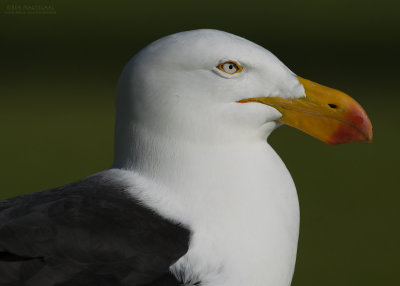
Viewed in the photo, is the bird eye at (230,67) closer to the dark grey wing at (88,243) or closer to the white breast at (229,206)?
the white breast at (229,206)

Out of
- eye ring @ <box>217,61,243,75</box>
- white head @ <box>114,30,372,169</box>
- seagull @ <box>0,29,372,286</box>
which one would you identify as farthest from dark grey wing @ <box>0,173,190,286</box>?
eye ring @ <box>217,61,243,75</box>

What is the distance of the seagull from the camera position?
1.50 meters

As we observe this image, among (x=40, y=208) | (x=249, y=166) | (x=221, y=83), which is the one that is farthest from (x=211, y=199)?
(x=40, y=208)

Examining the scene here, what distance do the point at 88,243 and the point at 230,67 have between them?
1.41 ft

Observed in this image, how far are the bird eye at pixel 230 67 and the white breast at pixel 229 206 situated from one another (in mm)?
146

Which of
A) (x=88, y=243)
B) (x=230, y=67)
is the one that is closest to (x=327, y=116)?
(x=230, y=67)

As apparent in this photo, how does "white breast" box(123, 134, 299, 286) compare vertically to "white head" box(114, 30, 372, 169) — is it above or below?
below

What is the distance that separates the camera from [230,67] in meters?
1.61

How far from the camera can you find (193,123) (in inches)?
62.2

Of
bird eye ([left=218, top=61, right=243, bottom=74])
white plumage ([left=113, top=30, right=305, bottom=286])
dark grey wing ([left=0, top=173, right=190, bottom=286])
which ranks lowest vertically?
dark grey wing ([left=0, top=173, right=190, bottom=286])

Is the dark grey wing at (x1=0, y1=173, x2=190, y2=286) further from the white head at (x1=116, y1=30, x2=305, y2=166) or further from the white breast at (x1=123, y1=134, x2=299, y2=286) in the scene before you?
the white head at (x1=116, y1=30, x2=305, y2=166)

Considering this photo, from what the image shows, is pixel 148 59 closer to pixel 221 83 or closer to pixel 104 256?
pixel 221 83

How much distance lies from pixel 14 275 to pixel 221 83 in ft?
1.71

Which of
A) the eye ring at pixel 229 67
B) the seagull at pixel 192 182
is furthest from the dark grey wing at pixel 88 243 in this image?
the eye ring at pixel 229 67
